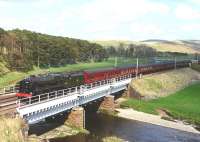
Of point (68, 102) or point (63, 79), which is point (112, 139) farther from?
point (63, 79)

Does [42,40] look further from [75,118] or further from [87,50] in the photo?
[75,118]

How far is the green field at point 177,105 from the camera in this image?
81.3m

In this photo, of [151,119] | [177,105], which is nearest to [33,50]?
[177,105]

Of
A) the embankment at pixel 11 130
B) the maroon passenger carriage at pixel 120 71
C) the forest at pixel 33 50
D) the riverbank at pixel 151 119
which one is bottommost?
the riverbank at pixel 151 119

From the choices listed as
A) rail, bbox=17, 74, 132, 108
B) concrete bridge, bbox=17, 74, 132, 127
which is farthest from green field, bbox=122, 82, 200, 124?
rail, bbox=17, 74, 132, 108

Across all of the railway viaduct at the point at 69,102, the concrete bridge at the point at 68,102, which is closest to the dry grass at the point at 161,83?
the railway viaduct at the point at 69,102

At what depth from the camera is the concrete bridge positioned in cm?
5112

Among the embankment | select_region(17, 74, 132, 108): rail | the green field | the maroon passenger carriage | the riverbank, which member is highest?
the maroon passenger carriage

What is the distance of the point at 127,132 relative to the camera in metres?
65.9

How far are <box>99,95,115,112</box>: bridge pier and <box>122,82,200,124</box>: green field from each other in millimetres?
6923

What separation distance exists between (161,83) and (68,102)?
51193 mm

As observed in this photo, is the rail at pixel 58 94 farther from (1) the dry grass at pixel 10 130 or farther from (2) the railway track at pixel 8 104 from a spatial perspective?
(1) the dry grass at pixel 10 130

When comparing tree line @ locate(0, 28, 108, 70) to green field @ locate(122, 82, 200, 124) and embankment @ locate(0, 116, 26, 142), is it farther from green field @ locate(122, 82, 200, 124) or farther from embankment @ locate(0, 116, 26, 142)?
embankment @ locate(0, 116, 26, 142)

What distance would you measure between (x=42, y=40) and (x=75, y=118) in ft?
307
